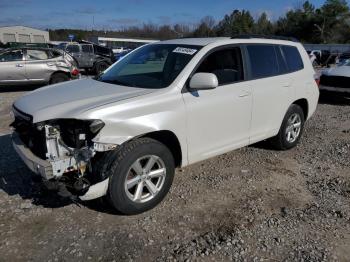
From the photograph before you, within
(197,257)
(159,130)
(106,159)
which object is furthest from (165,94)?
(197,257)

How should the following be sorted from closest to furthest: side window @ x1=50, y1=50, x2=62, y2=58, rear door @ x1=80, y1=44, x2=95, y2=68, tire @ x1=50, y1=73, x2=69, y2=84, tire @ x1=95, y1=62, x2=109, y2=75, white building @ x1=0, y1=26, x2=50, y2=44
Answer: tire @ x1=50, y1=73, x2=69, y2=84 → side window @ x1=50, y1=50, x2=62, y2=58 → tire @ x1=95, y1=62, x2=109, y2=75 → rear door @ x1=80, y1=44, x2=95, y2=68 → white building @ x1=0, y1=26, x2=50, y2=44

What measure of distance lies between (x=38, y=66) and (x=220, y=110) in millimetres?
9969

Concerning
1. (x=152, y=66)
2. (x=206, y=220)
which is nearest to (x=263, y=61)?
(x=152, y=66)

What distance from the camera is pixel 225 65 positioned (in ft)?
15.8

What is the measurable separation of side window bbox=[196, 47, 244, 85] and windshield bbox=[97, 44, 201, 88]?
22 centimetres

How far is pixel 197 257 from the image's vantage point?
3.32m

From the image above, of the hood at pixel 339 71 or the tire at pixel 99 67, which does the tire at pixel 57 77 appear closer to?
the tire at pixel 99 67

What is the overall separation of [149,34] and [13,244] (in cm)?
10321

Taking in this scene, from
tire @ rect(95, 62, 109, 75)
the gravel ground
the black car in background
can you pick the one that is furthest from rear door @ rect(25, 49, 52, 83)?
the gravel ground

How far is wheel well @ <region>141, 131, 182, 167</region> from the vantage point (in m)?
4.07

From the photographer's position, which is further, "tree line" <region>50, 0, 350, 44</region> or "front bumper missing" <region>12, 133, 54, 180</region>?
"tree line" <region>50, 0, 350, 44</region>

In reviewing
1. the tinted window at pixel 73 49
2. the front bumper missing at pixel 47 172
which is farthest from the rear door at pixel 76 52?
the front bumper missing at pixel 47 172

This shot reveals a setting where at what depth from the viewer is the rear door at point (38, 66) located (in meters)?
12.7

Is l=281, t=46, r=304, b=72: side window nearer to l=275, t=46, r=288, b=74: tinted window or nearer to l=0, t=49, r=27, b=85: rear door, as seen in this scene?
l=275, t=46, r=288, b=74: tinted window
